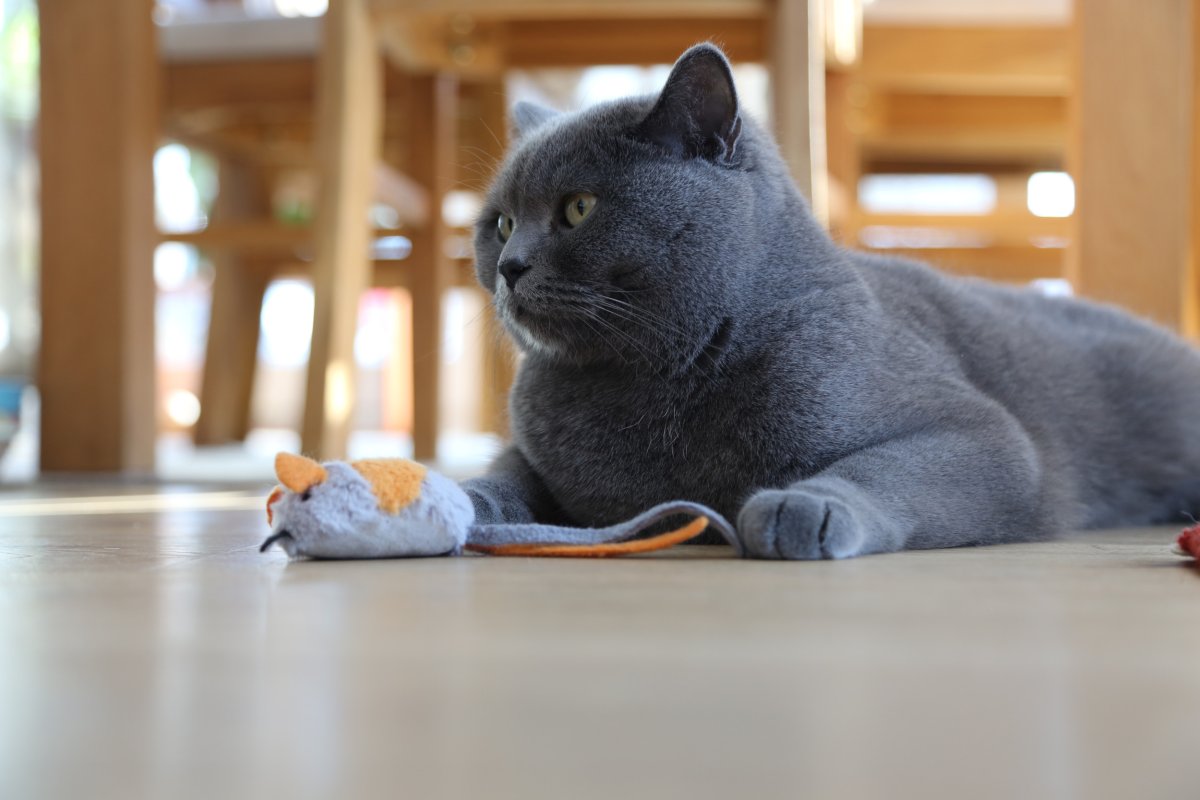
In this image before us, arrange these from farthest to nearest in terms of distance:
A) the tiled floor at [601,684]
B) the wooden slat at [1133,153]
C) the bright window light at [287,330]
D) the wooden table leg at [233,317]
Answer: the bright window light at [287,330], the wooden table leg at [233,317], the wooden slat at [1133,153], the tiled floor at [601,684]

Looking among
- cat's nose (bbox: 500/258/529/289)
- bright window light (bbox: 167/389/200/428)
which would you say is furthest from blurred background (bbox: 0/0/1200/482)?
bright window light (bbox: 167/389/200/428)

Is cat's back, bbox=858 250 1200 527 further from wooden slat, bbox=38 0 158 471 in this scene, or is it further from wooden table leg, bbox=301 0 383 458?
wooden slat, bbox=38 0 158 471

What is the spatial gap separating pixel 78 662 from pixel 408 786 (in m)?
0.22

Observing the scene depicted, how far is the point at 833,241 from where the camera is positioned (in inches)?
44.9

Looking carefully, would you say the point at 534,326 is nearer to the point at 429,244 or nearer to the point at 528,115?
the point at 528,115

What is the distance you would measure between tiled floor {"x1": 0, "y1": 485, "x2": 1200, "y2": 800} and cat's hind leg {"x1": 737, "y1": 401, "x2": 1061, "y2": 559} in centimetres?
6

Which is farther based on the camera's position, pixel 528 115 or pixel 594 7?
pixel 594 7

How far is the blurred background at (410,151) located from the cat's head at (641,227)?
17 cm

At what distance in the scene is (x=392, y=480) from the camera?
87 centimetres

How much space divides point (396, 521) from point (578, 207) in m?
0.31

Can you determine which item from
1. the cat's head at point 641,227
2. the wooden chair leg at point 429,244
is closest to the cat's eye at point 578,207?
the cat's head at point 641,227

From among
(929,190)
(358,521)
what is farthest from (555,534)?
(929,190)

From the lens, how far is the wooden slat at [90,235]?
2.05 metres

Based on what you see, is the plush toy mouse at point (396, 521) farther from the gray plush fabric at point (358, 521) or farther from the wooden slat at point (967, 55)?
the wooden slat at point (967, 55)
